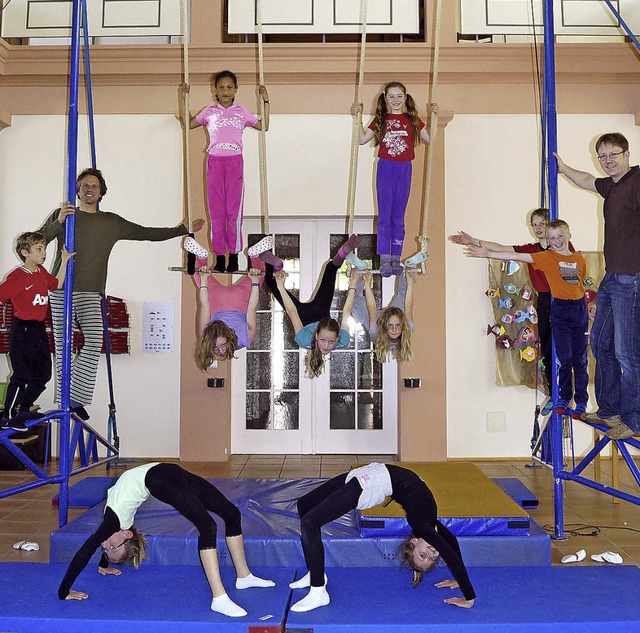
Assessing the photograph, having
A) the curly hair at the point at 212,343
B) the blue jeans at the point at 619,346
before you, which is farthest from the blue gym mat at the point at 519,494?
the curly hair at the point at 212,343

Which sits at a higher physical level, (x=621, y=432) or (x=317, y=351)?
(x=317, y=351)

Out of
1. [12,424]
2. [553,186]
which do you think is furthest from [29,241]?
[553,186]

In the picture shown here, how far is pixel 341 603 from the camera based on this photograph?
125 inches

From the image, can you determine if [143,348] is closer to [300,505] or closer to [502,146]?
[300,505]

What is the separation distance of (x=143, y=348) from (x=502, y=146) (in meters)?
4.16

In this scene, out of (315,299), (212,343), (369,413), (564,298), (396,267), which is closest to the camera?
(564,298)

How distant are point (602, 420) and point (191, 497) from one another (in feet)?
8.13

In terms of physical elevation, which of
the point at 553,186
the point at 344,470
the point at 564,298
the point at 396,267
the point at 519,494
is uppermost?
the point at 553,186

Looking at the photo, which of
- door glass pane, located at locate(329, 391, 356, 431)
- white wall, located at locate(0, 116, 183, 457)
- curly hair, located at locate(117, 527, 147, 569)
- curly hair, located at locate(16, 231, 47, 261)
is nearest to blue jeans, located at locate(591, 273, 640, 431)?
curly hair, located at locate(117, 527, 147, 569)

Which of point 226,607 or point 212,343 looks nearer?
point 226,607

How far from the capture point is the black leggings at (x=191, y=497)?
10.8 ft

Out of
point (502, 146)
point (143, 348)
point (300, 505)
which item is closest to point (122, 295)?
point (143, 348)

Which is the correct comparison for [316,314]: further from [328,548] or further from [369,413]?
[369,413]

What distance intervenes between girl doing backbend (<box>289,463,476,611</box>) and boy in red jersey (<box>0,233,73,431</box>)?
2.15 metres
